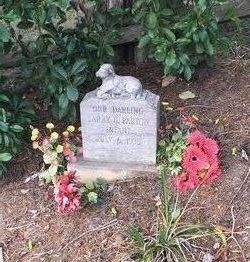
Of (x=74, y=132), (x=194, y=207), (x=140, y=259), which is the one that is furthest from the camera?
(x=74, y=132)

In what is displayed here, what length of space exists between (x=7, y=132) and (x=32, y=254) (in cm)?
76

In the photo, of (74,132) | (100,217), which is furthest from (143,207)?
(74,132)

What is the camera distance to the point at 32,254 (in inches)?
136

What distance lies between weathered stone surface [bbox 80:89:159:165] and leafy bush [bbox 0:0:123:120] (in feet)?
0.70

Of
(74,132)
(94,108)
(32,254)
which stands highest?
(94,108)

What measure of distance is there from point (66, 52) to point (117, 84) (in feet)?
2.14

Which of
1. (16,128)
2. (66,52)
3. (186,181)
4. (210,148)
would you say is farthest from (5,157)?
(210,148)

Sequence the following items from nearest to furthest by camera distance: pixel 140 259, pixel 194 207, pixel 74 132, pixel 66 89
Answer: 1. pixel 140 259
2. pixel 194 207
3. pixel 66 89
4. pixel 74 132

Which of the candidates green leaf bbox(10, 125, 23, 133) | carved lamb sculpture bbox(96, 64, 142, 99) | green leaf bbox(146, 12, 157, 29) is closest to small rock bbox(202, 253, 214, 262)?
carved lamb sculpture bbox(96, 64, 142, 99)

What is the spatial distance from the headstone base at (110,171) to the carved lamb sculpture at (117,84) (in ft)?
1.55

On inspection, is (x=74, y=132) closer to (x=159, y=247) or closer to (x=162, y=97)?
(x=162, y=97)

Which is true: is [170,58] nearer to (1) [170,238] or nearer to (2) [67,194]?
(2) [67,194]

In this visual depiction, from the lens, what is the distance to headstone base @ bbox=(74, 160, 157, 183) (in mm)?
3818

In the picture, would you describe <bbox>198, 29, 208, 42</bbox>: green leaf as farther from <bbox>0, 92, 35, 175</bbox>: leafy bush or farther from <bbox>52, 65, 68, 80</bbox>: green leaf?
<bbox>0, 92, 35, 175</bbox>: leafy bush
